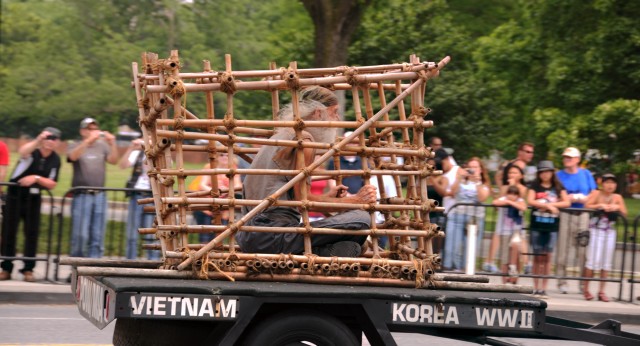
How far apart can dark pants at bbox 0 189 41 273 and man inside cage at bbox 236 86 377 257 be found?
700 cm

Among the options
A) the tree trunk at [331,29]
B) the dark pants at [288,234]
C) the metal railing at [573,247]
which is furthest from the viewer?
the tree trunk at [331,29]

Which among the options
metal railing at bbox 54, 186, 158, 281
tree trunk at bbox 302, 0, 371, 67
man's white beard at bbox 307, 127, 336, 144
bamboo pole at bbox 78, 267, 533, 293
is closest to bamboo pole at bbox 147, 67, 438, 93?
man's white beard at bbox 307, 127, 336, 144

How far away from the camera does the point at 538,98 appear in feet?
103

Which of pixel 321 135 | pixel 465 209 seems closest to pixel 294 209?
pixel 321 135

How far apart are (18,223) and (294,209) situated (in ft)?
23.9

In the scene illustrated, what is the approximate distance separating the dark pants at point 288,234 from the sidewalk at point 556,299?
605 cm

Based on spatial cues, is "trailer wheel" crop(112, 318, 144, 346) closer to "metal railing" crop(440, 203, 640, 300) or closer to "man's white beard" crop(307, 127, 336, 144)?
"man's white beard" crop(307, 127, 336, 144)

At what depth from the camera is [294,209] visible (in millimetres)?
6637

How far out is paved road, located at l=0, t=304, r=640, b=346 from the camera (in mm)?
9508

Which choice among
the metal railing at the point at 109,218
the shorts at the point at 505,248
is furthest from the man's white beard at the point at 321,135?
the shorts at the point at 505,248

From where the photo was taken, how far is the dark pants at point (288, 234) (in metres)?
6.46

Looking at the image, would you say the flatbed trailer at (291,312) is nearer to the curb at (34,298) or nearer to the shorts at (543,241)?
the curb at (34,298)

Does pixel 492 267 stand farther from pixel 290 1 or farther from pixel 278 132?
pixel 290 1

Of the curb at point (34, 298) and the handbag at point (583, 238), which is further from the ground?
the handbag at point (583, 238)
